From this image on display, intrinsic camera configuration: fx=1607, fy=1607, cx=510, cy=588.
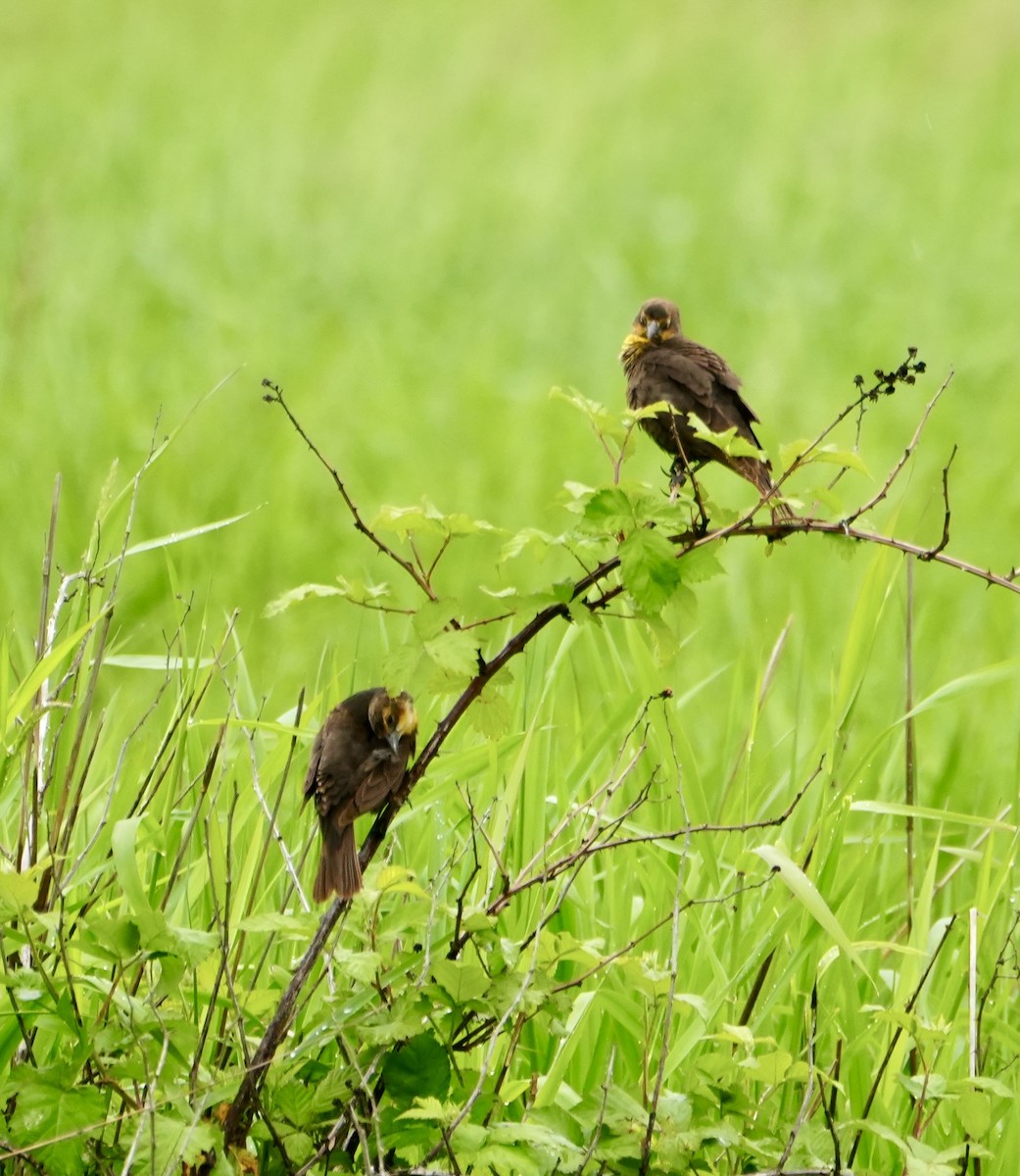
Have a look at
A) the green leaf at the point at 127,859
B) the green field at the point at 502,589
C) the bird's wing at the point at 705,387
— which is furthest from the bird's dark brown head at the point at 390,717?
the bird's wing at the point at 705,387

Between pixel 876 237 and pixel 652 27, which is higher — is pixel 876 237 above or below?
below

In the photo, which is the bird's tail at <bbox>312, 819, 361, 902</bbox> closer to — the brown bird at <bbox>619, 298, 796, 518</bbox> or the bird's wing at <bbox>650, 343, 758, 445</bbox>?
the brown bird at <bbox>619, 298, 796, 518</bbox>

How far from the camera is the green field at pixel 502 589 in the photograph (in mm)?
2443

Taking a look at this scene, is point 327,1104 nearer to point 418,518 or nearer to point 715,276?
point 418,518

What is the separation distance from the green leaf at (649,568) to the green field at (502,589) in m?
0.10

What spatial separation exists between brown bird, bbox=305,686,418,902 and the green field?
11cm

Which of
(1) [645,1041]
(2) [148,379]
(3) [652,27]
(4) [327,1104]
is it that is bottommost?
(4) [327,1104]

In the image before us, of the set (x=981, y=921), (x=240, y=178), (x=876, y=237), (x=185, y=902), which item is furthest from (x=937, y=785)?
(x=240, y=178)

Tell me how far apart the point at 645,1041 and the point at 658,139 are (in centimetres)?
1177

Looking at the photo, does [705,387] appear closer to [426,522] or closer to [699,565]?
[699,565]

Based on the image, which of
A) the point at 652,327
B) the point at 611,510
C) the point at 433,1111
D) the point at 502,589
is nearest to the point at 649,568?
the point at 611,510

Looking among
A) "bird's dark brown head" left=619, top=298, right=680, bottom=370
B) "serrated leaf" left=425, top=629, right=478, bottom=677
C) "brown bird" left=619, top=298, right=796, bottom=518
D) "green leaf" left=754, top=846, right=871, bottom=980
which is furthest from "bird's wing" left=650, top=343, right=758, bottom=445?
"serrated leaf" left=425, top=629, right=478, bottom=677

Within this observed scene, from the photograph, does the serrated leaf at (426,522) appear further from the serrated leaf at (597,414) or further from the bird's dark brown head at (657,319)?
the bird's dark brown head at (657,319)

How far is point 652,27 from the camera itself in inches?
646
